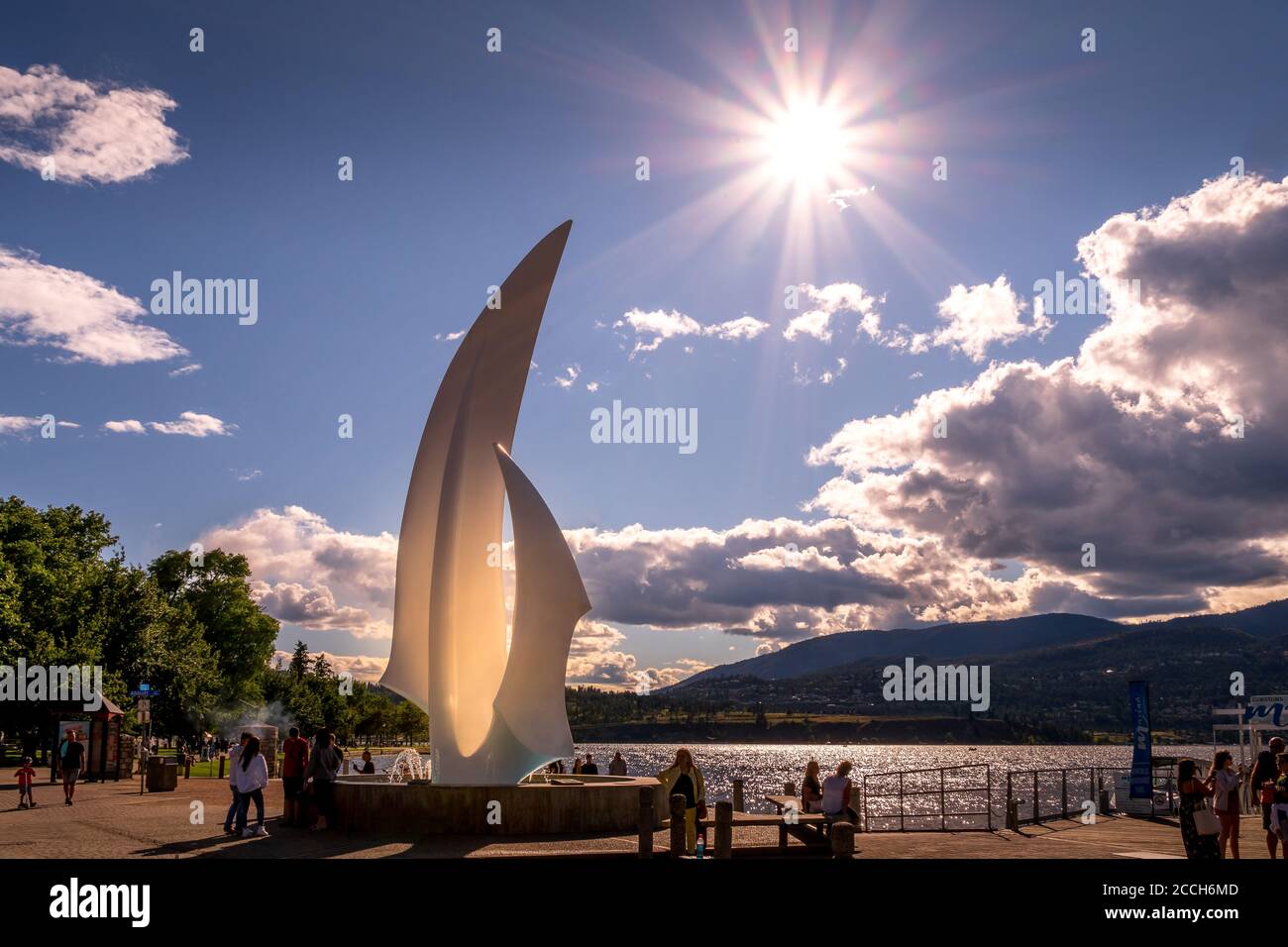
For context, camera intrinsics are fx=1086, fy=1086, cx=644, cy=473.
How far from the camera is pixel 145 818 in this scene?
81.6ft

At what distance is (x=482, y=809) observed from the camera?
67.4 ft

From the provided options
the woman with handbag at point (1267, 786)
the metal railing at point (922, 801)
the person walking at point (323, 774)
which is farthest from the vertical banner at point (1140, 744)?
the person walking at point (323, 774)

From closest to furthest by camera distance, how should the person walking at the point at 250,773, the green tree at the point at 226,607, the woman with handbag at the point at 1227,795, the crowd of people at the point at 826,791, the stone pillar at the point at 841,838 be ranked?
the stone pillar at the point at 841,838
the crowd of people at the point at 826,791
the woman with handbag at the point at 1227,795
the person walking at the point at 250,773
the green tree at the point at 226,607

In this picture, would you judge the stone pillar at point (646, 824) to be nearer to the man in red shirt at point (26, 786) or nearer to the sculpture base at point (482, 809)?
the sculpture base at point (482, 809)

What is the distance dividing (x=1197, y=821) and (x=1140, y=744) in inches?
666

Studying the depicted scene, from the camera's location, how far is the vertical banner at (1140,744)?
29.6 meters

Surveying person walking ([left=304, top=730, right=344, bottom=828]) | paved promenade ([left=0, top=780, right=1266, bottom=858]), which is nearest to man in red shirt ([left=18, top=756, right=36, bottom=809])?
paved promenade ([left=0, top=780, right=1266, bottom=858])

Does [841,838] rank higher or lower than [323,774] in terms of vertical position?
higher

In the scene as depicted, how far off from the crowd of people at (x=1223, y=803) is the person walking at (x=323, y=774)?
15.2 m

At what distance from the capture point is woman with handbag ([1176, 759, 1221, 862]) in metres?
15.3

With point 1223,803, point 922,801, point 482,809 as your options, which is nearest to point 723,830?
point 482,809

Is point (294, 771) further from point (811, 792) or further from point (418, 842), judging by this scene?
point (811, 792)
